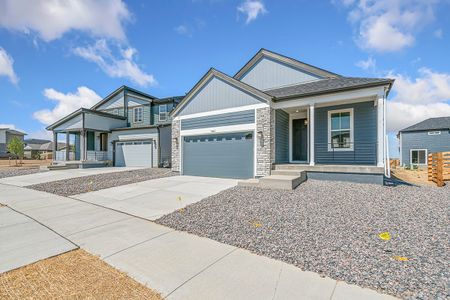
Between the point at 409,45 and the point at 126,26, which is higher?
the point at 126,26

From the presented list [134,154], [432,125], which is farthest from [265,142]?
[432,125]

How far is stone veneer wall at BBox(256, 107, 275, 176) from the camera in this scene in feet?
30.2

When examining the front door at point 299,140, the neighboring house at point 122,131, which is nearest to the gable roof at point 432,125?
the front door at point 299,140

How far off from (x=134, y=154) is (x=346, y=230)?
56.4 ft

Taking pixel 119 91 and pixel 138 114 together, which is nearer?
pixel 138 114

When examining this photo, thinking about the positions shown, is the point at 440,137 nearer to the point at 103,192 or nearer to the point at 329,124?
the point at 329,124

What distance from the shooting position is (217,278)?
2.45 m

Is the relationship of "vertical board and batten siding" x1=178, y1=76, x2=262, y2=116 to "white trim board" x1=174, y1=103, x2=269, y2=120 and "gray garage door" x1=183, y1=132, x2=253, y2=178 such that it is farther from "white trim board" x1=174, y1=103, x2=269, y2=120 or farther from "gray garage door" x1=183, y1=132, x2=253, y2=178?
"gray garage door" x1=183, y1=132, x2=253, y2=178

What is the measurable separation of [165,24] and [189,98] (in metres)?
3.81

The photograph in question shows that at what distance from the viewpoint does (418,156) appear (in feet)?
67.5

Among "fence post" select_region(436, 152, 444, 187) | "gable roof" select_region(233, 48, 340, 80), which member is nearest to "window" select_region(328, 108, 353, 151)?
"gable roof" select_region(233, 48, 340, 80)

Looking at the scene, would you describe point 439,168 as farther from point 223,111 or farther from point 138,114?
point 138,114

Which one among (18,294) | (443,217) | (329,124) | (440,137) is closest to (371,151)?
(329,124)

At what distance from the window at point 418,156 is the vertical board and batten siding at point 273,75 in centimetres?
1743
